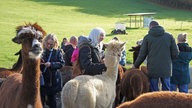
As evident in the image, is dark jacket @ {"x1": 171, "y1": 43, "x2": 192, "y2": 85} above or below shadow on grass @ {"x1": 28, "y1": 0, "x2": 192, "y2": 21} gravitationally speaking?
above

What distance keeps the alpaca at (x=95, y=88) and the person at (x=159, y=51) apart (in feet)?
2.71

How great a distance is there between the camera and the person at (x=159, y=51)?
797 centimetres

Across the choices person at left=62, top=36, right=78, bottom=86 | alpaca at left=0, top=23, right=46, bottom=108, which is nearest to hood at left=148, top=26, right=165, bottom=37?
person at left=62, top=36, right=78, bottom=86

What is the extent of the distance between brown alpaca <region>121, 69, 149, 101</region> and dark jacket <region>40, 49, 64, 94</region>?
1.50 metres

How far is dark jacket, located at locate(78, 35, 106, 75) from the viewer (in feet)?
23.6

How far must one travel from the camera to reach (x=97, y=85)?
274 inches

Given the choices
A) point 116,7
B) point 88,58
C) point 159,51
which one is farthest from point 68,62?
point 116,7

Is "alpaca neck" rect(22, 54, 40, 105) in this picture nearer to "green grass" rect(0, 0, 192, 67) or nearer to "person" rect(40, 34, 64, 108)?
"person" rect(40, 34, 64, 108)

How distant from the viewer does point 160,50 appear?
7965mm

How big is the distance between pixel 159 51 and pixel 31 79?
3581 millimetres

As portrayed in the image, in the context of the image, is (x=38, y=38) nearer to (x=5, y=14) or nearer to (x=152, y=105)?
(x=152, y=105)

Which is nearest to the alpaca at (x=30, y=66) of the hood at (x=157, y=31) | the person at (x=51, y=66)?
the person at (x=51, y=66)

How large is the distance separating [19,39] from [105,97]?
233 centimetres

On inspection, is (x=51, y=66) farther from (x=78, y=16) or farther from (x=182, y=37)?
(x=78, y=16)
